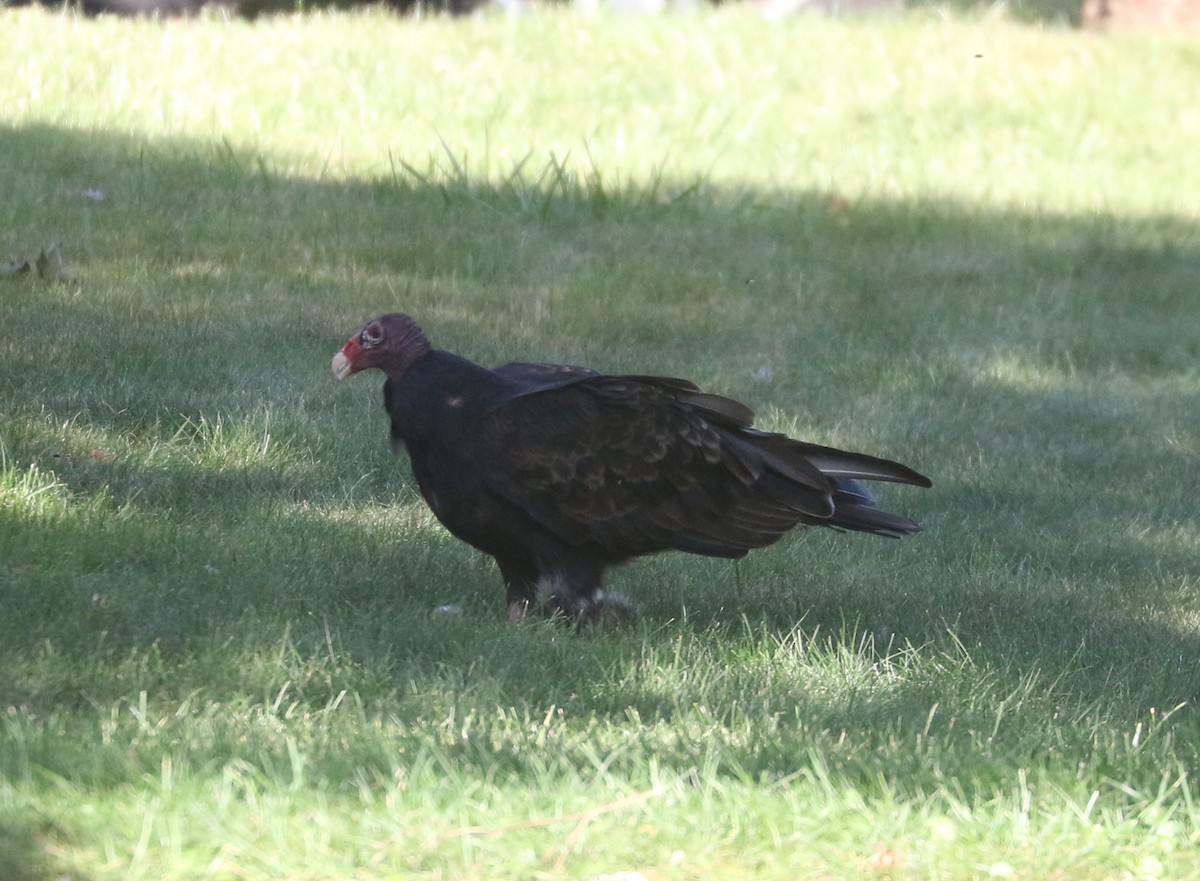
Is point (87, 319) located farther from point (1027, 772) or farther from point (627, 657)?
point (1027, 772)

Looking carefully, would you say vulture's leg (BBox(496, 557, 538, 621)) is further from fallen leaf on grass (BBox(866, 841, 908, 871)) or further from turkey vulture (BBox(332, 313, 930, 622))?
fallen leaf on grass (BBox(866, 841, 908, 871))

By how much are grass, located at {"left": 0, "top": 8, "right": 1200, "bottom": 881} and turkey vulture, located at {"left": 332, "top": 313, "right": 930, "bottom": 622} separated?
250 mm

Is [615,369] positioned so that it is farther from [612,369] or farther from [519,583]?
[519,583]

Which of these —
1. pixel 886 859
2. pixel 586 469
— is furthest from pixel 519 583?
pixel 886 859

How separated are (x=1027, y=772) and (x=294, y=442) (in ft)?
11.8

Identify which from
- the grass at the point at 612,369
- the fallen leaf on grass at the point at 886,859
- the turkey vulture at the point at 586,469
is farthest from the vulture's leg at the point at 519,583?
the fallen leaf on grass at the point at 886,859

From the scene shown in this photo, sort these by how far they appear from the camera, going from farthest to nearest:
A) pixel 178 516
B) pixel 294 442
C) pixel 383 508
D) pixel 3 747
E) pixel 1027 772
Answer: pixel 294 442 < pixel 383 508 < pixel 178 516 < pixel 1027 772 < pixel 3 747

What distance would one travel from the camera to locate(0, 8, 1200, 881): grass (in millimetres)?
3543

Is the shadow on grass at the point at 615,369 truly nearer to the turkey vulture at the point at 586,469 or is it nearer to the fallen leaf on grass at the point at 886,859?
the turkey vulture at the point at 586,469

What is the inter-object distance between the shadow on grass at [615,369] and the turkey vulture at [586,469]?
308 mm

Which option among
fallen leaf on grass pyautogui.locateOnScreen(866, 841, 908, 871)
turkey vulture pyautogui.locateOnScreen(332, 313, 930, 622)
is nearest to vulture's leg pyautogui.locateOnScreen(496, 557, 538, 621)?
turkey vulture pyautogui.locateOnScreen(332, 313, 930, 622)

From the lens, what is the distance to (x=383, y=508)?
6.11 m

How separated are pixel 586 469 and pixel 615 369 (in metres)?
3.33

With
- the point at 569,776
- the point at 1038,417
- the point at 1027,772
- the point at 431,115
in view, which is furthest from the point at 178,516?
the point at 431,115
